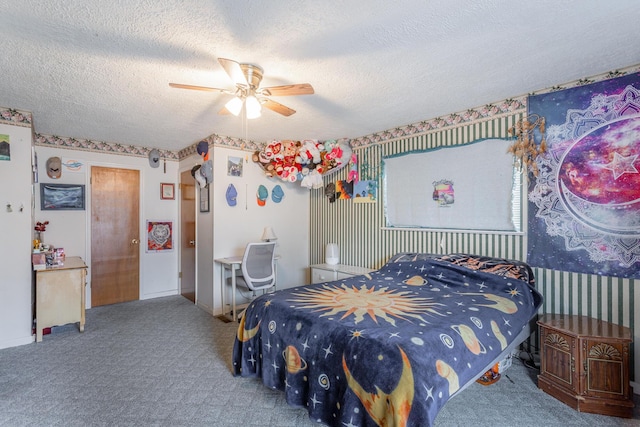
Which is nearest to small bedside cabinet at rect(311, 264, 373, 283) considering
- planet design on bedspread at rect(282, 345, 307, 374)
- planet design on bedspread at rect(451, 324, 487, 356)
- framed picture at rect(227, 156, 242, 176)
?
framed picture at rect(227, 156, 242, 176)

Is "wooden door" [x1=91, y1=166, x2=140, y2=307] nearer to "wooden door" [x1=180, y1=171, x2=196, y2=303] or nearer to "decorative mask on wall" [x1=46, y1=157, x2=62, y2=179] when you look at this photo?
"decorative mask on wall" [x1=46, y1=157, x2=62, y2=179]

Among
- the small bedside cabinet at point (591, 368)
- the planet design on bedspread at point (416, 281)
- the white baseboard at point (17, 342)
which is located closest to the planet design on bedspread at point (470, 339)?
the small bedside cabinet at point (591, 368)

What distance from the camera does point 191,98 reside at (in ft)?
9.10

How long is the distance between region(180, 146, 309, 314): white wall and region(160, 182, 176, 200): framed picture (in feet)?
1.20

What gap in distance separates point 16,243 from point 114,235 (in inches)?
56.4

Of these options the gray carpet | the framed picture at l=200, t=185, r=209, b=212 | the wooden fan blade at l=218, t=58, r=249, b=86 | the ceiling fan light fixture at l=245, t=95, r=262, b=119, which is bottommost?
the gray carpet

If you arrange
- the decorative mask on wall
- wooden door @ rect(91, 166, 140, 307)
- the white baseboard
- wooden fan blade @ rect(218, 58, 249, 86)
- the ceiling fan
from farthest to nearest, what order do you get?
wooden door @ rect(91, 166, 140, 307) < the decorative mask on wall < the white baseboard < the ceiling fan < wooden fan blade @ rect(218, 58, 249, 86)

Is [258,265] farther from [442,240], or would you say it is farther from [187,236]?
→ [442,240]

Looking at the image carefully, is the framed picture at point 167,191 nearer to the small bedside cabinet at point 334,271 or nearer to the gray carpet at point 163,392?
the gray carpet at point 163,392

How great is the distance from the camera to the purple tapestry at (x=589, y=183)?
224 cm

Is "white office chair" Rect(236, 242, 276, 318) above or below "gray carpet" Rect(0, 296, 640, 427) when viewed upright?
above

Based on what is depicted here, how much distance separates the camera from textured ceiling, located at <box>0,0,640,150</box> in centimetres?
162

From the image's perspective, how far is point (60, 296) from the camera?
3.28 metres

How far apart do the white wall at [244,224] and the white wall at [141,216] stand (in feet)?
1.86
